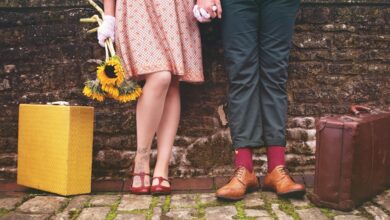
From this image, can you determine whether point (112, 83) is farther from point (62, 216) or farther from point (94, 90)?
point (62, 216)

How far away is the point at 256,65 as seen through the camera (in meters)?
2.65

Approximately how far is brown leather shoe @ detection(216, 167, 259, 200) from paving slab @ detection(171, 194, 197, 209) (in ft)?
0.53

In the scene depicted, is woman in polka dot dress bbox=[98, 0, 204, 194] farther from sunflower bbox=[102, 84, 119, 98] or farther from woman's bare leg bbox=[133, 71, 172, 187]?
sunflower bbox=[102, 84, 119, 98]

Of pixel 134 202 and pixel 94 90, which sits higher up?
pixel 94 90

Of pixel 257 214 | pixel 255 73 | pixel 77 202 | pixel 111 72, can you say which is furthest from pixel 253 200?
pixel 111 72

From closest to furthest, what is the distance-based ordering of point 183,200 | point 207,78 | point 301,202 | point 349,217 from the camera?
point 349,217 → point 301,202 → point 183,200 → point 207,78

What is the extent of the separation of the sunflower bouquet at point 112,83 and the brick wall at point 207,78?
0.50 meters

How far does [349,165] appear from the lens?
7.36 feet

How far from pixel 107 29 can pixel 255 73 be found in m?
0.92

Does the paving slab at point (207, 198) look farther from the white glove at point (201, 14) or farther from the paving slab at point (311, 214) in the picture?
the white glove at point (201, 14)

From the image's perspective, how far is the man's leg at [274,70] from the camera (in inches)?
104

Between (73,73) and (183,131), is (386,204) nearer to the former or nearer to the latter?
(183,131)

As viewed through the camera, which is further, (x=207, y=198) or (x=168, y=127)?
(x=168, y=127)

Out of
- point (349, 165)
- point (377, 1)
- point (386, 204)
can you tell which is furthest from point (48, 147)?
point (377, 1)
